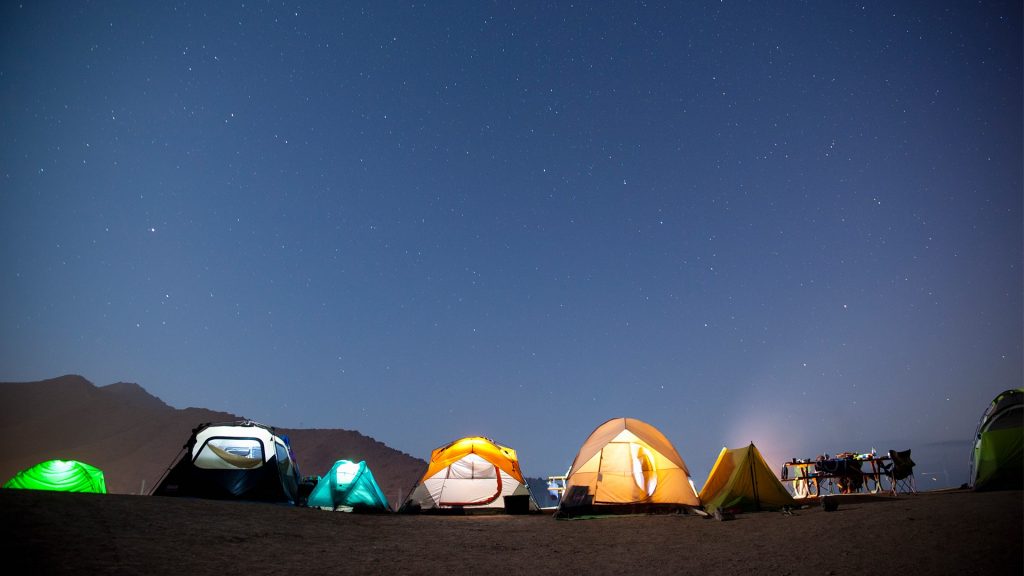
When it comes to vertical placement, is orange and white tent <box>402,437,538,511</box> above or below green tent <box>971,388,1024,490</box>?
below

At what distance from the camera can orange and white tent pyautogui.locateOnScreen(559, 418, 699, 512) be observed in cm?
1256

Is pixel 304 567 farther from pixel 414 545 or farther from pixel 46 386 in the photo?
pixel 46 386

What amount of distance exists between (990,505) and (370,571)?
A: 27.7ft

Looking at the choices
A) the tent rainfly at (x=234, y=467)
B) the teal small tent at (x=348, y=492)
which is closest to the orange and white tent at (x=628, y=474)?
the teal small tent at (x=348, y=492)

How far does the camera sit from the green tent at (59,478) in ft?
44.0

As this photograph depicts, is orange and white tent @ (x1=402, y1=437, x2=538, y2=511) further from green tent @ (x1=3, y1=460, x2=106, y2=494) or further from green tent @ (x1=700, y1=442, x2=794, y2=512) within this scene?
green tent @ (x1=3, y1=460, x2=106, y2=494)

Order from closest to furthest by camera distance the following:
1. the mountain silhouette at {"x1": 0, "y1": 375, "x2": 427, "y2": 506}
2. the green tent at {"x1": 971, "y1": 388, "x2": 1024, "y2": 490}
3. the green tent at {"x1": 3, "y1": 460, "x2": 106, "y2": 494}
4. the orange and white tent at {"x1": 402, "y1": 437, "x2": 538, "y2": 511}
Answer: the green tent at {"x1": 971, "y1": 388, "x2": 1024, "y2": 490} → the green tent at {"x1": 3, "y1": 460, "x2": 106, "y2": 494} → the orange and white tent at {"x1": 402, "y1": 437, "x2": 538, "y2": 511} → the mountain silhouette at {"x1": 0, "y1": 375, "x2": 427, "y2": 506}

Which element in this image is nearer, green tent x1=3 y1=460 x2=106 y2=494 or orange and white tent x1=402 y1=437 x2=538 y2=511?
green tent x1=3 y1=460 x2=106 y2=494

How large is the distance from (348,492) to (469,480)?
3.58 metres

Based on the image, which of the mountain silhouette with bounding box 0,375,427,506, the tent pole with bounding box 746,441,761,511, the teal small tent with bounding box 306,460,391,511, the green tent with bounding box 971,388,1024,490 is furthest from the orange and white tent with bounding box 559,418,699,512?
the mountain silhouette with bounding box 0,375,427,506

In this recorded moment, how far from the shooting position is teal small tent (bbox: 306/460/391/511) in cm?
1392

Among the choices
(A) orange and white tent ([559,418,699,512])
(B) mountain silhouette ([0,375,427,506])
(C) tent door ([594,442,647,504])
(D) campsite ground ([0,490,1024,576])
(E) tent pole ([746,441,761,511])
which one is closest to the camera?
(D) campsite ground ([0,490,1024,576])

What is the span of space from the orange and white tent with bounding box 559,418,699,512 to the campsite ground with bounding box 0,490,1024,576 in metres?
2.85

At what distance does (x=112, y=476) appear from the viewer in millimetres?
58375
